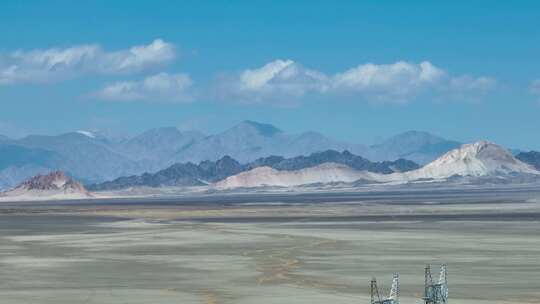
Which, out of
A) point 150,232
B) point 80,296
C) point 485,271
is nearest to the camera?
point 80,296

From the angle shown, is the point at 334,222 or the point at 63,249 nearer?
Result: the point at 63,249

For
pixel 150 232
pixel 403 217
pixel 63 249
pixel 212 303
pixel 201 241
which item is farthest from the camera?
pixel 403 217

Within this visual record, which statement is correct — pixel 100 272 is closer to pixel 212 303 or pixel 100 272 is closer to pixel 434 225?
pixel 212 303

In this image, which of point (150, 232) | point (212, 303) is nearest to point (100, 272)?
point (212, 303)

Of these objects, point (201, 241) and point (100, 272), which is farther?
point (201, 241)

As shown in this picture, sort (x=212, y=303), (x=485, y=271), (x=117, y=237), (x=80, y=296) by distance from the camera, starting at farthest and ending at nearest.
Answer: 1. (x=117, y=237)
2. (x=485, y=271)
3. (x=80, y=296)
4. (x=212, y=303)

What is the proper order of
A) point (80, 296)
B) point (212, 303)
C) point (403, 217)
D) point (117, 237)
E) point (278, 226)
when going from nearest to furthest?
point (212, 303) < point (80, 296) < point (117, 237) < point (278, 226) < point (403, 217)

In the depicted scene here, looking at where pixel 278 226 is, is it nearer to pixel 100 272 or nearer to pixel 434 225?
pixel 434 225

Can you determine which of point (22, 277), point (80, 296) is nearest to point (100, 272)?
point (22, 277)
